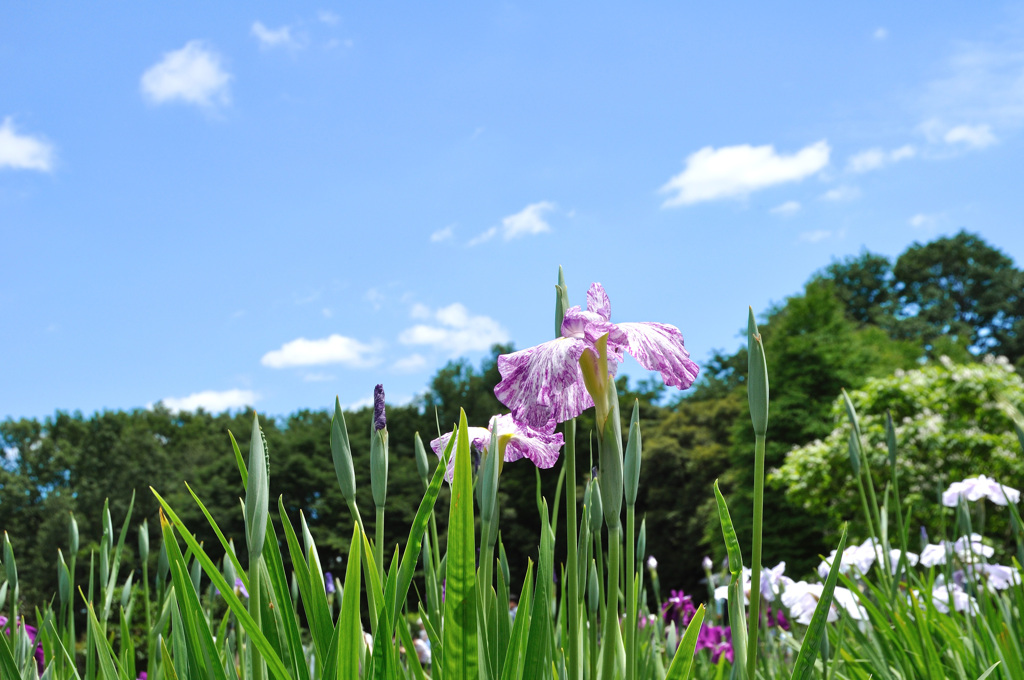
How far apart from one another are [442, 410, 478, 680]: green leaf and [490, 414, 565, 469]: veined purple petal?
55cm

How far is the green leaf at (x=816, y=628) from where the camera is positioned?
40.4 inches

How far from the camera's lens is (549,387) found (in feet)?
3.58

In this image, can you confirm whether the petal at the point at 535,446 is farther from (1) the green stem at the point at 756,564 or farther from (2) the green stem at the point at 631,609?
(1) the green stem at the point at 756,564

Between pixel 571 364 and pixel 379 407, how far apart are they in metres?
0.48

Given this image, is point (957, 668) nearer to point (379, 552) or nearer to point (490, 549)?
point (490, 549)

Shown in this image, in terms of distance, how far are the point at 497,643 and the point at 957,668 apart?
69.4 inches

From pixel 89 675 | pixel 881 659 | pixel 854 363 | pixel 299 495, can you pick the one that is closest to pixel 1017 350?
pixel 854 363

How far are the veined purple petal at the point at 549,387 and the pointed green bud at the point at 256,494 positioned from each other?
0.37 m

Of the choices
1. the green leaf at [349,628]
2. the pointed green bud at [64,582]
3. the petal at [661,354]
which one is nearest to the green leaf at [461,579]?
the green leaf at [349,628]

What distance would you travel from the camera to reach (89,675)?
165 cm

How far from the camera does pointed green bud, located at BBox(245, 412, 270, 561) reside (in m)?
0.95

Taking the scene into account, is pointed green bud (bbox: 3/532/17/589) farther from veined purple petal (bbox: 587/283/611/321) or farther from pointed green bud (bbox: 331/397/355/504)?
veined purple petal (bbox: 587/283/611/321)

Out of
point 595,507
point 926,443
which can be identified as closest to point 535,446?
point 595,507

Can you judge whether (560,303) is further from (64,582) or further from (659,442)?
(659,442)
